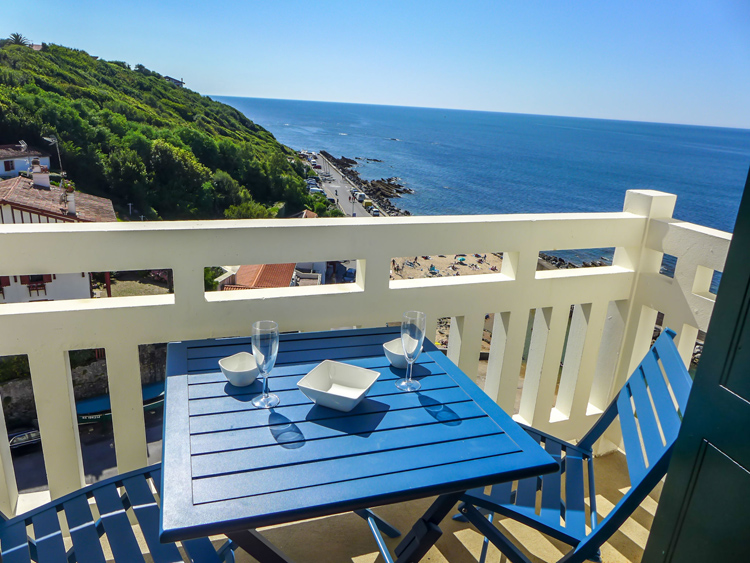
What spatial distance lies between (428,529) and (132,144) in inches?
1801

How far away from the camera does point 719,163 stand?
7919 cm

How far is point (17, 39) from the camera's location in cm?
4888

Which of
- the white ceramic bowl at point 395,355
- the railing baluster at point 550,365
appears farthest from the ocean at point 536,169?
the white ceramic bowl at point 395,355

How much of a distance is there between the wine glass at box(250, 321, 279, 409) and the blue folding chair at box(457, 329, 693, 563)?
2.15 ft

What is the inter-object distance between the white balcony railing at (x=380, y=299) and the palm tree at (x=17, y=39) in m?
61.5

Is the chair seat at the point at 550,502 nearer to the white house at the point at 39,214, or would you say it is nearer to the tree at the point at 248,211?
the white house at the point at 39,214

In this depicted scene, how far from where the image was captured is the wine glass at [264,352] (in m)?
1.22

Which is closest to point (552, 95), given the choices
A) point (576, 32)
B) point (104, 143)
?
point (576, 32)

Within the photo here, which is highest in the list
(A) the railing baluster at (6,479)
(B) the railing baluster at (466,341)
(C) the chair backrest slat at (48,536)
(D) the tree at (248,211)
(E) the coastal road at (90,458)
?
(B) the railing baluster at (466,341)

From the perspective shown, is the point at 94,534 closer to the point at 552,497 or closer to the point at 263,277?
the point at 552,497

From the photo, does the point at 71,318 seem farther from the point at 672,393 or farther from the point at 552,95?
the point at 552,95

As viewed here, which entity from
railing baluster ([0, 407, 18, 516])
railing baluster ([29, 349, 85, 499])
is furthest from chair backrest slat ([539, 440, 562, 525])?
railing baluster ([0, 407, 18, 516])

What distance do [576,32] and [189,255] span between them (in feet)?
258

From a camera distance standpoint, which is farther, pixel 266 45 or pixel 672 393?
pixel 266 45
